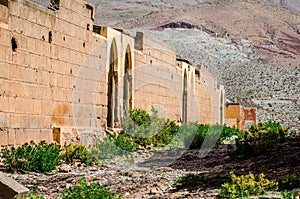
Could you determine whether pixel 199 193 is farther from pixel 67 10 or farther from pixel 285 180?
pixel 67 10

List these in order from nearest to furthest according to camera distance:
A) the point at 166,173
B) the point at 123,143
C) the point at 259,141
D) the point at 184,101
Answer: the point at 166,173 < the point at 259,141 < the point at 123,143 < the point at 184,101

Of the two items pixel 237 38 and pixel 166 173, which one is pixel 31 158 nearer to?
pixel 166 173

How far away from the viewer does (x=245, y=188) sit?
32.4 ft

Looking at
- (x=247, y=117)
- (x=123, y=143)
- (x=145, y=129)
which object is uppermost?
(x=247, y=117)

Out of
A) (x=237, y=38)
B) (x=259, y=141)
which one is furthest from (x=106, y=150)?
(x=237, y=38)

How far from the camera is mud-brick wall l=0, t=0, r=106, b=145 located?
14.2 meters

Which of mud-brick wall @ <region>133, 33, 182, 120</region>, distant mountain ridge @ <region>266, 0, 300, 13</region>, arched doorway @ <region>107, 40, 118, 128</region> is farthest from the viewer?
distant mountain ridge @ <region>266, 0, 300, 13</region>

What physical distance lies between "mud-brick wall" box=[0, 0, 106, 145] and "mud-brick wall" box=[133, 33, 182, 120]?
3986mm

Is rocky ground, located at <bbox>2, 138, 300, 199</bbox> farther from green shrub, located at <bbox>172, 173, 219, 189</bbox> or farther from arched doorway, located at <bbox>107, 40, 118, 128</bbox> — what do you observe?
arched doorway, located at <bbox>107, 40, 118, 128</bbox>

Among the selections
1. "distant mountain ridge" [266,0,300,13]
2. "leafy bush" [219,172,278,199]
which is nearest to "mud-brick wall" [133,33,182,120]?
"leafy bush" [219,172,278,199]

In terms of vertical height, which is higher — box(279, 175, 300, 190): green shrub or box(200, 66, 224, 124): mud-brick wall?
box(200, 66, 224, 124): mud-brick wall

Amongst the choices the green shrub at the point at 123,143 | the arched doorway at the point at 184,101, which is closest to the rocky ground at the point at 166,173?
the green shrub at the point at 123,143

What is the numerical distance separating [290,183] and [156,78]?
615 inches

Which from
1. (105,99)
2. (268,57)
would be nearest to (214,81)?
(105,99)
